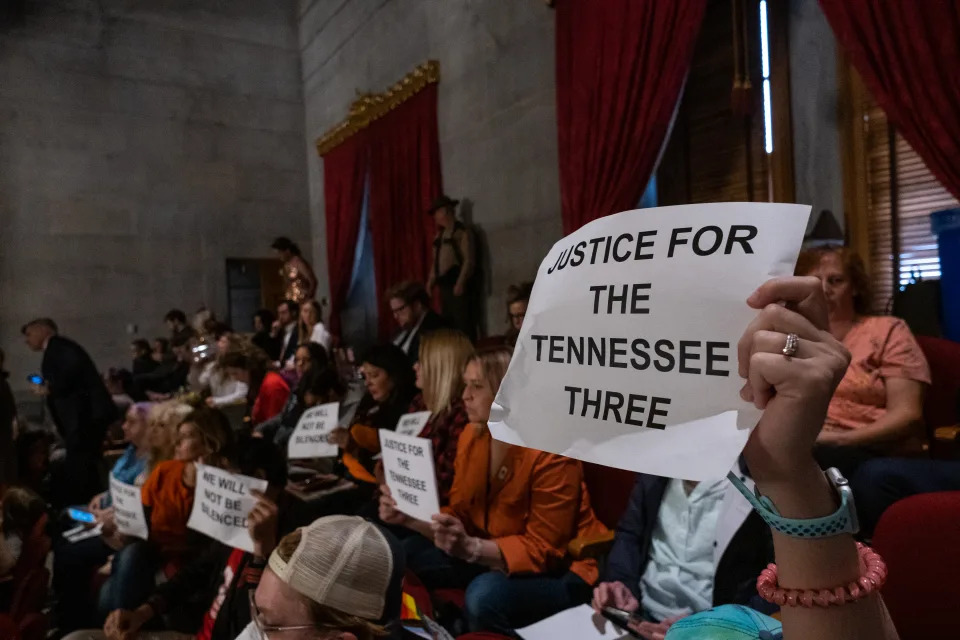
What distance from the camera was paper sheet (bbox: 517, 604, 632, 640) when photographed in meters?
1.53

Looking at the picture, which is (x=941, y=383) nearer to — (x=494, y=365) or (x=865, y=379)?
(x=865, y=379)

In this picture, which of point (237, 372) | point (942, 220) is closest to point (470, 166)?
point (237, 372)

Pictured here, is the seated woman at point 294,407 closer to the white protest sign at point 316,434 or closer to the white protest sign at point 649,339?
the white protest sign at point 316,434

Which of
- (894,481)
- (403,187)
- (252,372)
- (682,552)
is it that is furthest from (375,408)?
(403,187)

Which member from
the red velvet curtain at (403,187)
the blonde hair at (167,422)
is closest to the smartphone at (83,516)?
the blonde hair at (167,422)

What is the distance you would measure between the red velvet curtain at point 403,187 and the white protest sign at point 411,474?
13.3 feet

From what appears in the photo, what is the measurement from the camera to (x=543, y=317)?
0.79 meters

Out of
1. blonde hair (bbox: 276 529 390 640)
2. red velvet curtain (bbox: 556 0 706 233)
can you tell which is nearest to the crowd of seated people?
blonde hair (bbox: 276 529 390 640)

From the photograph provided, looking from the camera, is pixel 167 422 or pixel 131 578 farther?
pixel 167 422

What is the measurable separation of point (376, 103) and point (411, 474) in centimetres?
574

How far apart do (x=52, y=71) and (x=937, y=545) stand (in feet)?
32.2

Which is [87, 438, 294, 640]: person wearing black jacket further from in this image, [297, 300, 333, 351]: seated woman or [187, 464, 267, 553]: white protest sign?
[297, 300, 333, 351]: seated woman

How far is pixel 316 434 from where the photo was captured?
2.82m

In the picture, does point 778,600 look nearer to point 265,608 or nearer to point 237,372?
point 265,608
